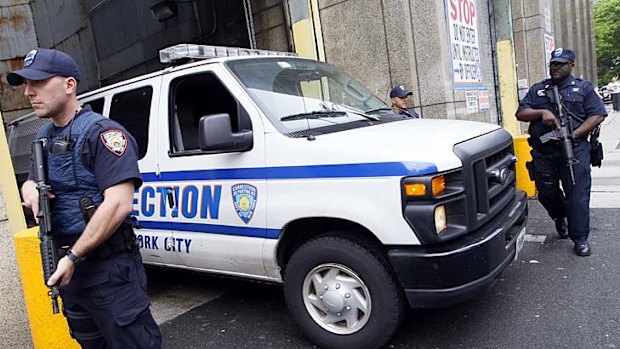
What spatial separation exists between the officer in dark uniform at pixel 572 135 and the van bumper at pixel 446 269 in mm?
A: 2055

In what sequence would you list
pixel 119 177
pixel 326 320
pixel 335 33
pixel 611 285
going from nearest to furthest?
pixel 119 177 < pixel 326 320 < pixel 611 285 < pixel 335 33

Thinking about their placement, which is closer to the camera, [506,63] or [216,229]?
[216,229]

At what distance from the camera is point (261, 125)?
3.21m

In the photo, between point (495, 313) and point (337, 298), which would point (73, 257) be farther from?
point (495, 313)

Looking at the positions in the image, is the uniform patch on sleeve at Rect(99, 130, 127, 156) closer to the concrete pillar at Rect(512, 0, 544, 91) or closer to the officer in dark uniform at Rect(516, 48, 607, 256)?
the officer in dark uniform at Rect(516, 48, 607, 256)

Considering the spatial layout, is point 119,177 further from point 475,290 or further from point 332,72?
point 332,72

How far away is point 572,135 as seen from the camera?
4.38 meters

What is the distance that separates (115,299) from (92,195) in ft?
1.64

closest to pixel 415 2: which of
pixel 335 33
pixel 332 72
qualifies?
pixel 335 33

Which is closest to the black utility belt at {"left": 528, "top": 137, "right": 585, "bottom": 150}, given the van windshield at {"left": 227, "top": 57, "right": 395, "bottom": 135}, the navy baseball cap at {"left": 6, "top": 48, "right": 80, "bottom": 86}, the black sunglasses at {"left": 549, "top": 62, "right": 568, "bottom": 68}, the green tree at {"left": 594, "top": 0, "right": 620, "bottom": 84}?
the black sunglasses at {"left": 549, "top": 62, "right": 568, "bottom": 68}

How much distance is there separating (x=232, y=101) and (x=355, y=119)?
912 mm

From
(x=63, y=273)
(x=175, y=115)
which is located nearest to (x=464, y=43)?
(x=175, y=115)

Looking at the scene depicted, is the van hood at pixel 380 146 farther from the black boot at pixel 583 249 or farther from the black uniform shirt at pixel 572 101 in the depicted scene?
the black boot at pixel 583 249

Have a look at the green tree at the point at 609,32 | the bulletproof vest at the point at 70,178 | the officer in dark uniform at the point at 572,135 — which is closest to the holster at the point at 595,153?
the officer in dark uniform at the point at 572,135
